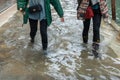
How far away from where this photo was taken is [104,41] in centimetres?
778

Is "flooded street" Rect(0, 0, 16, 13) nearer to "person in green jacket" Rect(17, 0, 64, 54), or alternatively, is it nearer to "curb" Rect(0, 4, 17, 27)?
"curb" Rect(0, 4, 17, 27)

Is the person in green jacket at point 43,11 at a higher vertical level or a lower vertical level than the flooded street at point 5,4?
higher

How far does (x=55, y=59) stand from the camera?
21.5 feet

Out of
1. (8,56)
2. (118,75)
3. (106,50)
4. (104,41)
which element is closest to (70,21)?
(104,41)

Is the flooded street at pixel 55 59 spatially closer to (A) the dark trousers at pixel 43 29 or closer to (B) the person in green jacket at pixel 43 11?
(A) the dark trousers at pixel 43 29

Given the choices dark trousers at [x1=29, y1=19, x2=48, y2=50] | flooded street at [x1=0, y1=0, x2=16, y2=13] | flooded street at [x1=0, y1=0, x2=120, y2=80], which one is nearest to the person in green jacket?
dark trousers at [x1=29, y1=19, x2=48, y2=50]

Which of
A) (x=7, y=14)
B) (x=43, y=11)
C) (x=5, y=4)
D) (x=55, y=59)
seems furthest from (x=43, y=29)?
(x=5, y=4)

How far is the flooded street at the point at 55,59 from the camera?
229 inches

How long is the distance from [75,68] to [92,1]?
142 centimetres

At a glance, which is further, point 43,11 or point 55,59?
point 55,59

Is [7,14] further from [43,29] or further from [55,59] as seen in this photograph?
[55,59]

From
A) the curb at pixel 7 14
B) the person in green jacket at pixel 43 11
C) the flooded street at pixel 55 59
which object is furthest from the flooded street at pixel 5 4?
the person in green jacket at pixel 43 11

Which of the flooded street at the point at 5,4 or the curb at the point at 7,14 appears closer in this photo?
the curb at the point at 7,14

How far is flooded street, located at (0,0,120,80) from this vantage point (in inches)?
229
